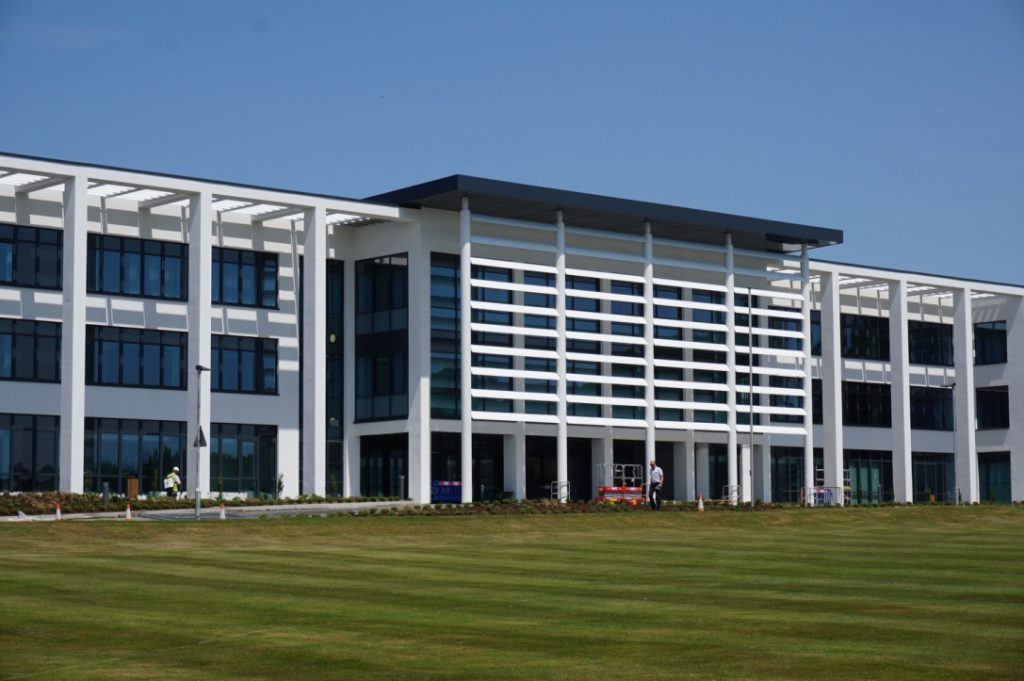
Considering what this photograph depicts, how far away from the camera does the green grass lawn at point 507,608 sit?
1625cm

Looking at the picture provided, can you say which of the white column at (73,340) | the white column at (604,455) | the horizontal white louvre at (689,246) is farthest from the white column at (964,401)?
the white column at (73,340)

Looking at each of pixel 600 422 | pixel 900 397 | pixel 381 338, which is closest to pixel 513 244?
pixel 381 338

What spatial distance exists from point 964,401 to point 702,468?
16.7 meters

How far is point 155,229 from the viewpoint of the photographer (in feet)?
193

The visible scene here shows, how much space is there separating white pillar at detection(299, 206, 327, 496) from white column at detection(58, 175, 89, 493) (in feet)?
28.2

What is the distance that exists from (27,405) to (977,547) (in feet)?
113

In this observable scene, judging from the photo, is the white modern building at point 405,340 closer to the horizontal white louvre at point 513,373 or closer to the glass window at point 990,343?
the horizontal white louvre at point 513,373

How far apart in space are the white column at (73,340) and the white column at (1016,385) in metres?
50.8

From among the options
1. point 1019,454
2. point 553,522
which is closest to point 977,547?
point 553,522

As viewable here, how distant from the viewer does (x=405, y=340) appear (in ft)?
203

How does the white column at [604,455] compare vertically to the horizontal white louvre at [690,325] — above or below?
below

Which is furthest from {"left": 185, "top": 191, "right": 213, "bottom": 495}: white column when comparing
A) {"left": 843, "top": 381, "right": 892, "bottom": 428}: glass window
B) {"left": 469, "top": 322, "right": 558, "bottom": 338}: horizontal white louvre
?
{"left": 843, "top": 381, "right": 892, "bottom": 428}: glass window

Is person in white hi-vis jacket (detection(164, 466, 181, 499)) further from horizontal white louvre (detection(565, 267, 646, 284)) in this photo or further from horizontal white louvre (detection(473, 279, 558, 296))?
horizontal white louvre (detection(565, 267, 646, 284))

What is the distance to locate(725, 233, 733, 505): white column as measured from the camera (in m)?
67.8
